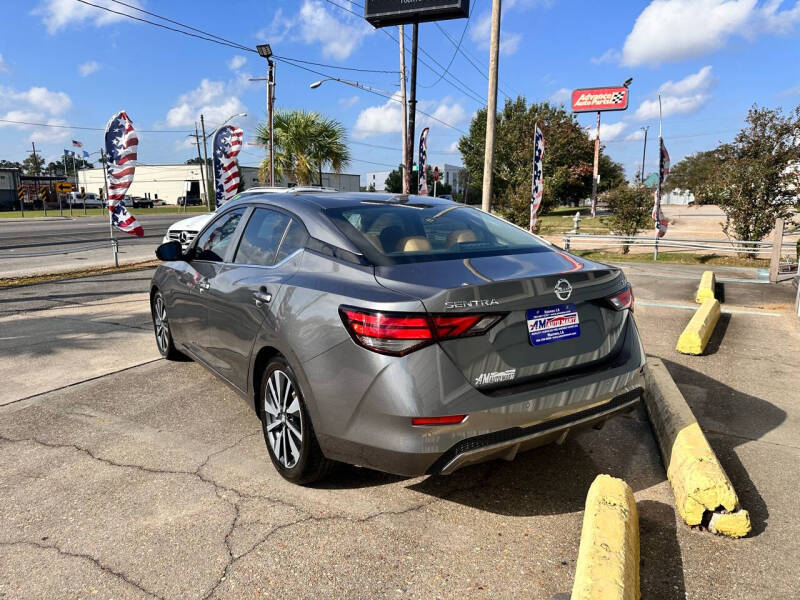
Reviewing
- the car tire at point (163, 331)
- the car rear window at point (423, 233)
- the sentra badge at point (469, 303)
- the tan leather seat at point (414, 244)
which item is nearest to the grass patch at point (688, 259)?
the car tire at point (163, 331)

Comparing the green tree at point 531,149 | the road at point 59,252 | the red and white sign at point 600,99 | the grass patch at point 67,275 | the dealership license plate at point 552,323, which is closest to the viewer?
the dealership license plate at point 552,323

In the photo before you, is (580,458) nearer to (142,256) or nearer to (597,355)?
(597,355)

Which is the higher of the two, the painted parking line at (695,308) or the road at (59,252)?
the road at (59,252)

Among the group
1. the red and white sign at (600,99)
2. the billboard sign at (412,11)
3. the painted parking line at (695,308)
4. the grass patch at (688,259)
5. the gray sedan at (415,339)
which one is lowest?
the grass patch at (688,259)

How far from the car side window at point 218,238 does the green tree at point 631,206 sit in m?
15.9

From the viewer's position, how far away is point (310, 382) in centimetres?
277

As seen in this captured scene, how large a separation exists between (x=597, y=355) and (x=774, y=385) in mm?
2895

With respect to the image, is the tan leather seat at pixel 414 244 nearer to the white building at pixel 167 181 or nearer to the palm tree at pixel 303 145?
the palm tree at pixel 303 145

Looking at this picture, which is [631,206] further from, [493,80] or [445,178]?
[445,178]

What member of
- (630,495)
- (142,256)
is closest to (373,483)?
(630,495)

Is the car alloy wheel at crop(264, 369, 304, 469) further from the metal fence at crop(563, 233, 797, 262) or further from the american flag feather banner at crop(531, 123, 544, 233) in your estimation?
the american flag feather banner at crop(531, 123, 544, 233)

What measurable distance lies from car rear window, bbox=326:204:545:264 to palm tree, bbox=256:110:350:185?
26926mm

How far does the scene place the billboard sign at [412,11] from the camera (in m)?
16.9

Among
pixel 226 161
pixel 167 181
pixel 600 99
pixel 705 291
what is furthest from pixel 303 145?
pixel 167 181
